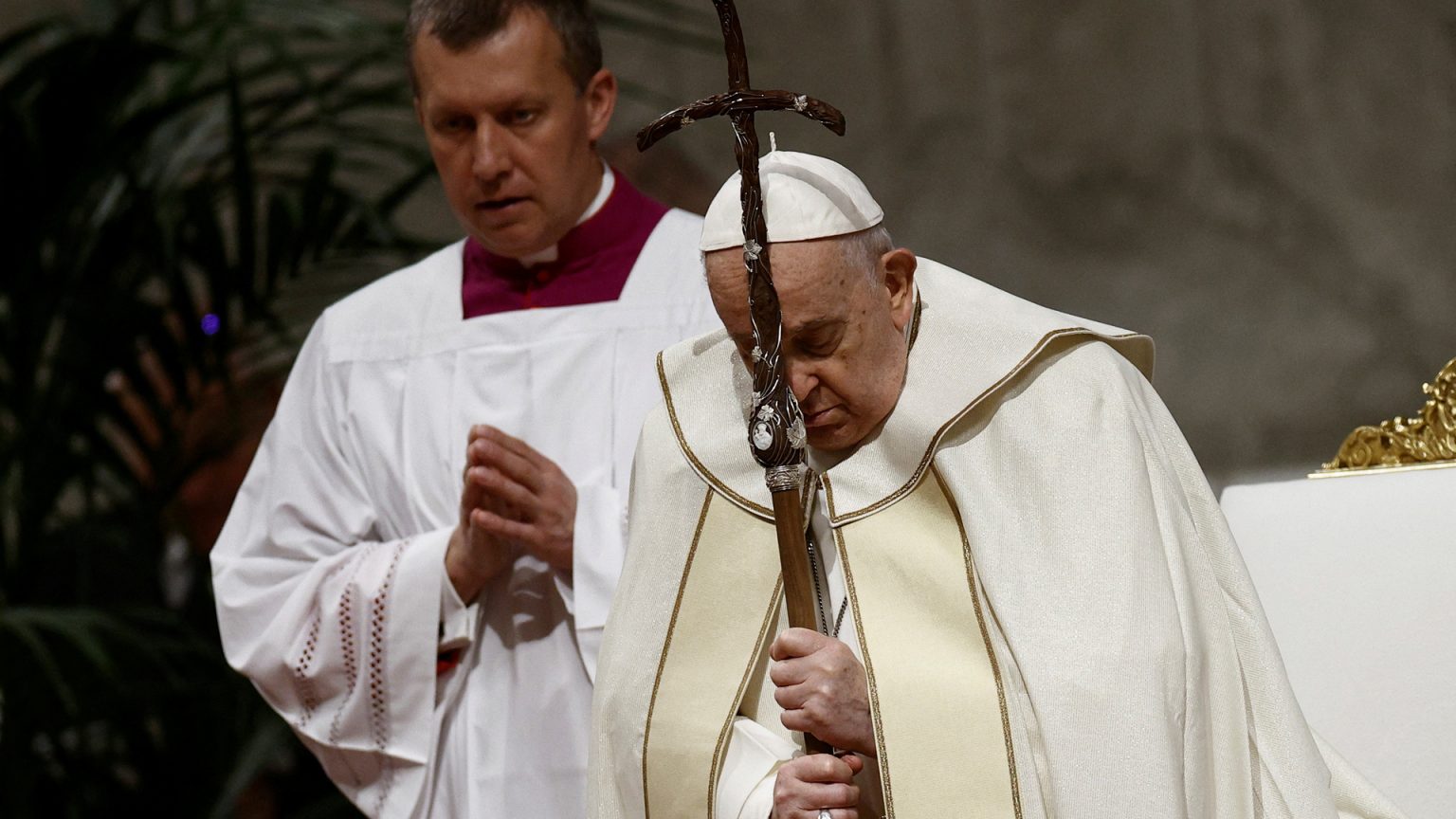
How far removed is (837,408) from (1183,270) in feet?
7.67

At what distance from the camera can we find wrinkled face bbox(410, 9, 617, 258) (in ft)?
10.1

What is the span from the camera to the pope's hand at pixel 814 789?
2131 mm

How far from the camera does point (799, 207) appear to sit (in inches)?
86.7

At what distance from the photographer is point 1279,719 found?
2.18m

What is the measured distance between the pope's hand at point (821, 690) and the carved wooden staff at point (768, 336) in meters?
0.03

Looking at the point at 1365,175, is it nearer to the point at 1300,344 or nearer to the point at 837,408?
the point at 1300,344

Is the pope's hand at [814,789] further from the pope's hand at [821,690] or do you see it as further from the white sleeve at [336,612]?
the white sleeve at [336,612]

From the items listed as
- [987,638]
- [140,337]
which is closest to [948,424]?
[987,638]

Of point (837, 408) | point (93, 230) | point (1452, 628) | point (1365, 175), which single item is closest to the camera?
point (837, 408)

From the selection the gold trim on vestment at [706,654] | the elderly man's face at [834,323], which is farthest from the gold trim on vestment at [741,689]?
the elderly man's face at [834,323]

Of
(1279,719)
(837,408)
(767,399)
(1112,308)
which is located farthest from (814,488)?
(1112,308)

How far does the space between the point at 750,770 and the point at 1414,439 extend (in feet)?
4.79

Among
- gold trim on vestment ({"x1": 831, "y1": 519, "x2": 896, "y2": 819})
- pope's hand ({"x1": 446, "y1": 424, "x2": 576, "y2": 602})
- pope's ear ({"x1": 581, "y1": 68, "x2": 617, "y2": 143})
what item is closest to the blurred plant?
pope's ear ({"x1": 581, "y1": 68, "x2": 617, "y2": 143})

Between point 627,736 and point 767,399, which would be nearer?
point 767,399
